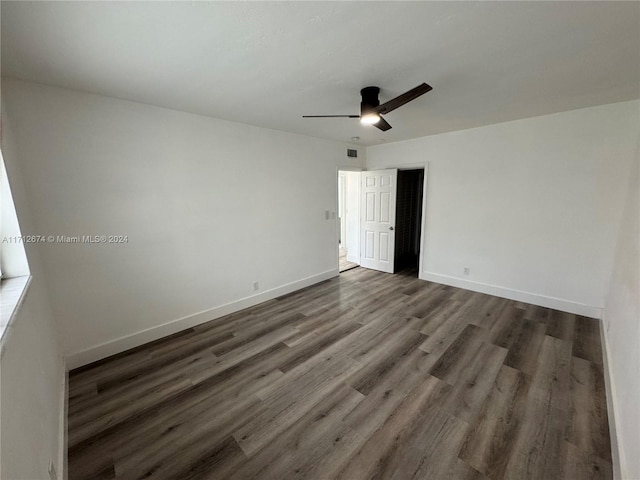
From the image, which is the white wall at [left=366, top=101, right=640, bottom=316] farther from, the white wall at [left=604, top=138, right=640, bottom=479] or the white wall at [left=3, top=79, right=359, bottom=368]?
the white wall at [left=3, top=79, right=359, bottom=368]

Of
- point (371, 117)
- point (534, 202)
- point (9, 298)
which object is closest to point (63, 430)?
point (9, 298)

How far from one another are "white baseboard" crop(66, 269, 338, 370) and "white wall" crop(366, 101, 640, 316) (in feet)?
9.45

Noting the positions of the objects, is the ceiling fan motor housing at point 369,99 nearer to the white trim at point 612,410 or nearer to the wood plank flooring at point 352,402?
the wood plank flooring at point 352,402

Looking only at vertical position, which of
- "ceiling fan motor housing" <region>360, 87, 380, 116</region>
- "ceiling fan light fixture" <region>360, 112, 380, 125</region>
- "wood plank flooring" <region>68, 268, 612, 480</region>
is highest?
"ceiling fan motor housing" <region>360, 87, 380, 116</region>

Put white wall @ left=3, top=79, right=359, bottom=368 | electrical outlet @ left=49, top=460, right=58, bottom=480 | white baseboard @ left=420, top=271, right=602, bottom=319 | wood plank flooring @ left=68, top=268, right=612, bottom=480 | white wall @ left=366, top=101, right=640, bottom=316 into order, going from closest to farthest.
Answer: electrical outlet @ left=49, top=460, right=58, bottom=480
wood plank flooring @ left=68, top=268, right=612, bottom=480
white wall @ left=3, top=79, right=359, bottom=368
white wall @ left=366, top=101, right=640, bottom=316
white baseboard @ left=420, top=271, right=602, bottom=319

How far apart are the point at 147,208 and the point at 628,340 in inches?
165

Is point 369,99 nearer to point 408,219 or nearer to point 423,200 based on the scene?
point 423,200

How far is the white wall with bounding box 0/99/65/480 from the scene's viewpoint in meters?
0.90

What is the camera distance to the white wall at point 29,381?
903 millimetres

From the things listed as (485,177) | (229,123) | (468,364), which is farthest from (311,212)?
(468,364)

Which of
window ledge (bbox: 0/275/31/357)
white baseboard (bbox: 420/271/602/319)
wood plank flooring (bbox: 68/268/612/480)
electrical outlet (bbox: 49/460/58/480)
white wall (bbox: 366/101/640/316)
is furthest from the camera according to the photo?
white baseboard (bbox: 420/271/602/319)

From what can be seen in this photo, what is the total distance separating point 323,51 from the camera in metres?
1.71

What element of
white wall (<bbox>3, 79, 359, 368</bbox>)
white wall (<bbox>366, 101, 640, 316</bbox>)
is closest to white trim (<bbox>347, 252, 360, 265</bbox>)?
white wall (<bbox>366, 101, 640, 316</bbox>)

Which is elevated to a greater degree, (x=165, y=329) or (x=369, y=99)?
(x=369, y=99)
